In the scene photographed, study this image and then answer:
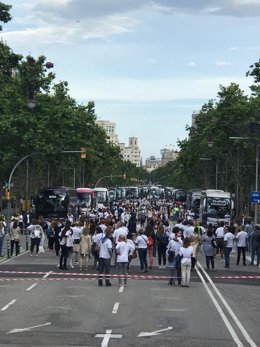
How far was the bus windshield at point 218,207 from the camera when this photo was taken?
62.7 m

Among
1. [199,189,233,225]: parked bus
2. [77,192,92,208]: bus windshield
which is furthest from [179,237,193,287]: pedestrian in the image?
[77,192,92,208]: bus windshield

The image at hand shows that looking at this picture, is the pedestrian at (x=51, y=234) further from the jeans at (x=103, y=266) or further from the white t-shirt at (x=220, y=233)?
the jeans at (x=103, y=266)

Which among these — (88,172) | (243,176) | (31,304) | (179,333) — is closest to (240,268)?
(31,304)

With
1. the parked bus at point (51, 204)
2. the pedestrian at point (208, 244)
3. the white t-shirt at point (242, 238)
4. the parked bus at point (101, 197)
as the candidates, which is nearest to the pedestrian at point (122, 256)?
the pedestrian at point (208, 244)

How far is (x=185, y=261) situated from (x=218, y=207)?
41272 millimetres

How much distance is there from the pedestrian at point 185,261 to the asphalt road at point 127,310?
1.22ft

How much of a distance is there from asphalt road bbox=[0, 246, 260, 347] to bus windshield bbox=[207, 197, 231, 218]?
116 ft

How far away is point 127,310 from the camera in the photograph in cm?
1716

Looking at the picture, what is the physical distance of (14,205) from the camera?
81.4 m

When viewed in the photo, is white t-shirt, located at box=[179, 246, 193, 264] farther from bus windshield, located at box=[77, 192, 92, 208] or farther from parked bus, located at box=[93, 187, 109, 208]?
parked bus, located at box=[93, 187, 109, 208]

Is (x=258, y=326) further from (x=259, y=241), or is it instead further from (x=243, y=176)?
(x=243, y=176)

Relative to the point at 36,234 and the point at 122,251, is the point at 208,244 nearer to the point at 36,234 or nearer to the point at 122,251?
the point at 122,251

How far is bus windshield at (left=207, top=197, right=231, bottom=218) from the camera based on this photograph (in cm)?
6269

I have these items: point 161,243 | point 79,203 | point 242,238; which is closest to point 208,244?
point 161,243
